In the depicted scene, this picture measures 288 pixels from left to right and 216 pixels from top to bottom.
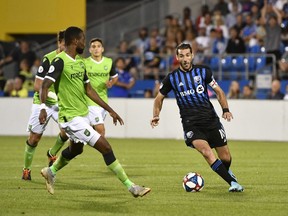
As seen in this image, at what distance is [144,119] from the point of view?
2364 cm

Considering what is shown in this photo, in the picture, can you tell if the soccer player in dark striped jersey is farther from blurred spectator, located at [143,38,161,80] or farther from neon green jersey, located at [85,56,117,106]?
blurred spectator, located at [143,38,161,80]

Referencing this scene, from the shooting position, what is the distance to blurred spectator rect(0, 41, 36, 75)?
27.1 meters

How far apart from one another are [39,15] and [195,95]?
1876 centimetres

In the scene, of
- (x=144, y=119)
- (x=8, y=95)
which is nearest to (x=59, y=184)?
(x=144, y=119)

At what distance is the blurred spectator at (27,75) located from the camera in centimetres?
→ 2608

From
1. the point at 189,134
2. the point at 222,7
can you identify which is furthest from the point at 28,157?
the point at 222,7

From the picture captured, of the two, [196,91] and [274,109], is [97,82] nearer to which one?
[196,91]

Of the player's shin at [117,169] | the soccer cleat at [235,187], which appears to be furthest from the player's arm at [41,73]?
the soccer cleat at [235,187]

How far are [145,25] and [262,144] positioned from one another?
9.08m

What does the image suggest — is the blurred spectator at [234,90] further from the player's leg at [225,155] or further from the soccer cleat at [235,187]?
the soccer cleat at [235,187]

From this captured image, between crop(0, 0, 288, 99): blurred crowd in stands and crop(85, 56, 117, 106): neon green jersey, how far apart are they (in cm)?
741

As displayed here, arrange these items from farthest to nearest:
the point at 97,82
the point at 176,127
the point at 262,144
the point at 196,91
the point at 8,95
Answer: the point at 8,95 → the point at 176,127 → the point at 262,144 → the point at 97,82 → the point at 196,91

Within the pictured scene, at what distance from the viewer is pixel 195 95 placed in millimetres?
12078

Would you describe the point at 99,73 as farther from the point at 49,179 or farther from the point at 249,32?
the point at 249,32
